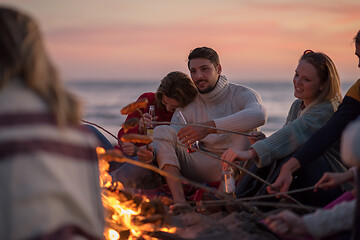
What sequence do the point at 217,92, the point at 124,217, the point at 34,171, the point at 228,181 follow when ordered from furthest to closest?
the point at 217,92 → the point at 228,181 → the point at 124,217 → the point at 34,171

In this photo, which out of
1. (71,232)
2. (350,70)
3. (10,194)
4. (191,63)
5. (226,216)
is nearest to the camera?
(10,194)

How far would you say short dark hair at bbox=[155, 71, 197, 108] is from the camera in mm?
5273

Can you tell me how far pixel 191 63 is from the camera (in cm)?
536

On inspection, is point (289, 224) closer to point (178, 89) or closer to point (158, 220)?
point (158, 220)

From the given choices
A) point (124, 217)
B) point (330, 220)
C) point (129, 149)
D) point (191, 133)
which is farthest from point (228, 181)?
point (330, 220)

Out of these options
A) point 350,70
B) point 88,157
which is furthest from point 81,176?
point 350,70

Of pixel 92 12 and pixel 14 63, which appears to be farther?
pixel 92 12

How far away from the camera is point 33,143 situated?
5.88ft

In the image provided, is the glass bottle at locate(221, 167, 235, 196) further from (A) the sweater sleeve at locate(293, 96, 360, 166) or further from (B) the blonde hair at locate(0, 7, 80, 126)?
(B) the blonde hair at locate(0, 7, 80, 126)

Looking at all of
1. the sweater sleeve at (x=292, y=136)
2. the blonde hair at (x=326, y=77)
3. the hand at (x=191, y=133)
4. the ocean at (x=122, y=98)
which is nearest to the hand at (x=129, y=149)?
the hand at (x=191, y=133)

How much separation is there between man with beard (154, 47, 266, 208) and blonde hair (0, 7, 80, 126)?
267 cm

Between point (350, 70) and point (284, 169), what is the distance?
25096 millimetres

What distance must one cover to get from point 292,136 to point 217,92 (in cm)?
131

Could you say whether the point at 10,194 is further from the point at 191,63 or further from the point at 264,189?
the point at 191,63
